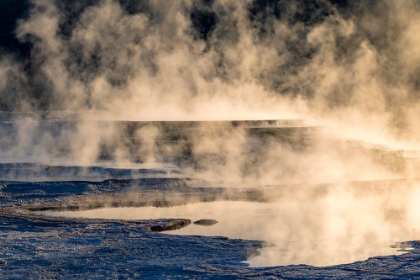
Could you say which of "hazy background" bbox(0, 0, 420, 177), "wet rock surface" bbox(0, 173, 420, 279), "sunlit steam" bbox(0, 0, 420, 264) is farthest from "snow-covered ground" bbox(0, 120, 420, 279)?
"hazy background" bbox(0, 0, 420, 177)

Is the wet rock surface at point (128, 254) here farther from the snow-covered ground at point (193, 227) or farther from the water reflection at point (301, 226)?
the water reflection at point (301, 226)

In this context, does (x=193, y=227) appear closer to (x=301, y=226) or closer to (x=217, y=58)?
(x=301, y=226)

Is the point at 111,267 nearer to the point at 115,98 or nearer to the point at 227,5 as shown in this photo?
the point at 115,98

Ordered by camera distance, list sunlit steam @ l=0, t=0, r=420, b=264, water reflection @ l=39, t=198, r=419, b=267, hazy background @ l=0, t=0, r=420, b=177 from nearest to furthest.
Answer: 1. water reflection @ l=39, t=198, r=419, b=267
2. sunlit steam @ l=0, t=0, r=420, b=264
3. hazy background @ l=0, t=0, r=420, b=177

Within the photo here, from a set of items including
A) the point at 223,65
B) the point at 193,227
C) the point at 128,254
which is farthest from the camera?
the point at 223,65

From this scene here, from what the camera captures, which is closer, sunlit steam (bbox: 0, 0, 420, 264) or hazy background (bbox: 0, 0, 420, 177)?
sunlit steam (bbox: 0, 0, 420, 264)

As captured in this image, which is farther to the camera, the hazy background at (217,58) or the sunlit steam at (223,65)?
the hazy background at (217,58)

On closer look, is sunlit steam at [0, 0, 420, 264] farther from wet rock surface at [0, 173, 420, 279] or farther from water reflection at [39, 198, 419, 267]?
wet rock surface at [0, 173, 420, 279]

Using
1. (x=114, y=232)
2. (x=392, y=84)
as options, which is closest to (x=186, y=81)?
(x=392, y=84)

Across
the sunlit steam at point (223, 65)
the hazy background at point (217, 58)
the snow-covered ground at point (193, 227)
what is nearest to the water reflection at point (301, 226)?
the snow-covered ground at point (193, 227)

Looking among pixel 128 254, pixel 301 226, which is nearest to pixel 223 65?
pixel 301 226

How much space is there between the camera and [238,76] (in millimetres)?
15828

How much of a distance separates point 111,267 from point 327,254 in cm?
149

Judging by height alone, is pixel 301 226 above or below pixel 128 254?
above
